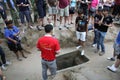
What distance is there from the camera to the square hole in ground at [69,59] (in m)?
8.70

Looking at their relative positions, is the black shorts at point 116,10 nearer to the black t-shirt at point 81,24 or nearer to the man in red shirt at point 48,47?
the black t-shirt at point 81,24

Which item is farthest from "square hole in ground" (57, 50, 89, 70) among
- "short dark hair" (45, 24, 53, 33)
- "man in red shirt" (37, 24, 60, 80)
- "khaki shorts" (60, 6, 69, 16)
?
"short dark hair" (45, 24, 53, 33)

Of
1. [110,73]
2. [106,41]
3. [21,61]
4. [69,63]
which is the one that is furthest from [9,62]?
[106,41]

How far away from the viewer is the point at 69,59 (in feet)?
29.6

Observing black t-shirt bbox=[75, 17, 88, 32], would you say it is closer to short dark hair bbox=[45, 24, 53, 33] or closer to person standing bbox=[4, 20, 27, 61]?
person standing bbox=[4, 20, 27, 61]

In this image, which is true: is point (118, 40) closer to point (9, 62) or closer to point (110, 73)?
point (110, 73)

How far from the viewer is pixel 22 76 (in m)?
7.33

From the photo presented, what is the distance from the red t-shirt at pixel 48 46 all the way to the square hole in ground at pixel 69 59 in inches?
115

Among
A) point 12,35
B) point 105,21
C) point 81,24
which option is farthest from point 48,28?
point 105,21

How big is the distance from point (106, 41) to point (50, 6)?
3022 millimetres

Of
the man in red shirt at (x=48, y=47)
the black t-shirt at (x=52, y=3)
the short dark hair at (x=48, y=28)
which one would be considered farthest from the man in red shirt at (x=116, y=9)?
the short dark hair at (x=48, y=28)

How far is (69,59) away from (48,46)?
3.63m

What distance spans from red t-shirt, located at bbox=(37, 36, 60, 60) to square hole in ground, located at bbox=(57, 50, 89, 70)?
2932 mm

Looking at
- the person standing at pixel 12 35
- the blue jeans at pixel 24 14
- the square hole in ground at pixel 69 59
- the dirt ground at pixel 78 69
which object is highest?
the blue jeans at pixel 24 14
